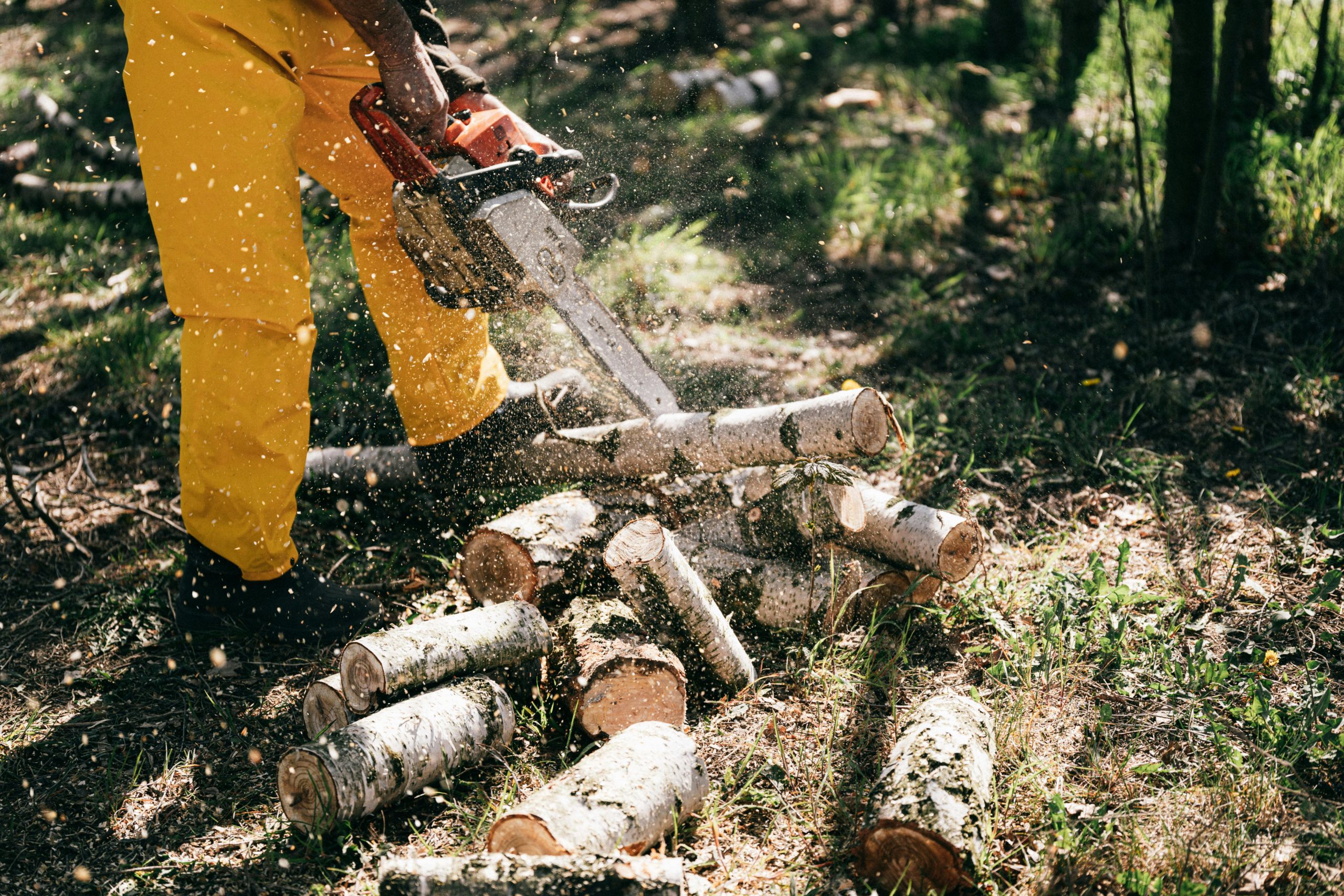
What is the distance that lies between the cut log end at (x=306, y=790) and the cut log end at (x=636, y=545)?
27.9 inches

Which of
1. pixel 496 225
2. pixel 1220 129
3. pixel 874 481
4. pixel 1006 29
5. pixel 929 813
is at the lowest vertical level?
pixel 874 481

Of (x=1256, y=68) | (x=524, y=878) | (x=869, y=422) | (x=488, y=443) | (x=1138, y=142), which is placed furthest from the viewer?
(x=1256, y=68)

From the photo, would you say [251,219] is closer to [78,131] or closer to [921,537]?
[921,537]

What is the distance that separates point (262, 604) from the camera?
252 cm

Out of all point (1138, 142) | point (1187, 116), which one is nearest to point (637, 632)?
point (1138, 142)

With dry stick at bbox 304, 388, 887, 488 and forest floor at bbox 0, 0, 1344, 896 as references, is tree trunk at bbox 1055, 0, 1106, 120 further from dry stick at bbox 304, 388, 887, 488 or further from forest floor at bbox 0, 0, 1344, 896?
dry stick at bbox 304, 388, 887, 488

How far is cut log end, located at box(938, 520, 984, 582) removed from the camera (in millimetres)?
2426

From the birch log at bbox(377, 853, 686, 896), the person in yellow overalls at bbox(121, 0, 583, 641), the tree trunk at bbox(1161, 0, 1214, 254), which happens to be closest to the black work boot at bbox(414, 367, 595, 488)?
the person in yellow overalls at bbox(121, 0, 583, 641)

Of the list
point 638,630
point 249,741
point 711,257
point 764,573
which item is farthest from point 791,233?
point 249,741

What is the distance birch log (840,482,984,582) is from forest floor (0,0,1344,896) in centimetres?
16

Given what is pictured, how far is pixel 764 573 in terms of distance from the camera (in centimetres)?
248

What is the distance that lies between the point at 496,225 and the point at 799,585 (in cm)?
121

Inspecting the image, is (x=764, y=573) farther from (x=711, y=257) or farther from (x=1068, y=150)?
(x=1068, y=150)

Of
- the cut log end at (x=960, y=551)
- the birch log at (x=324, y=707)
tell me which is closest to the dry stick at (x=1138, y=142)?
the cut log end at (x=960, y=551)
